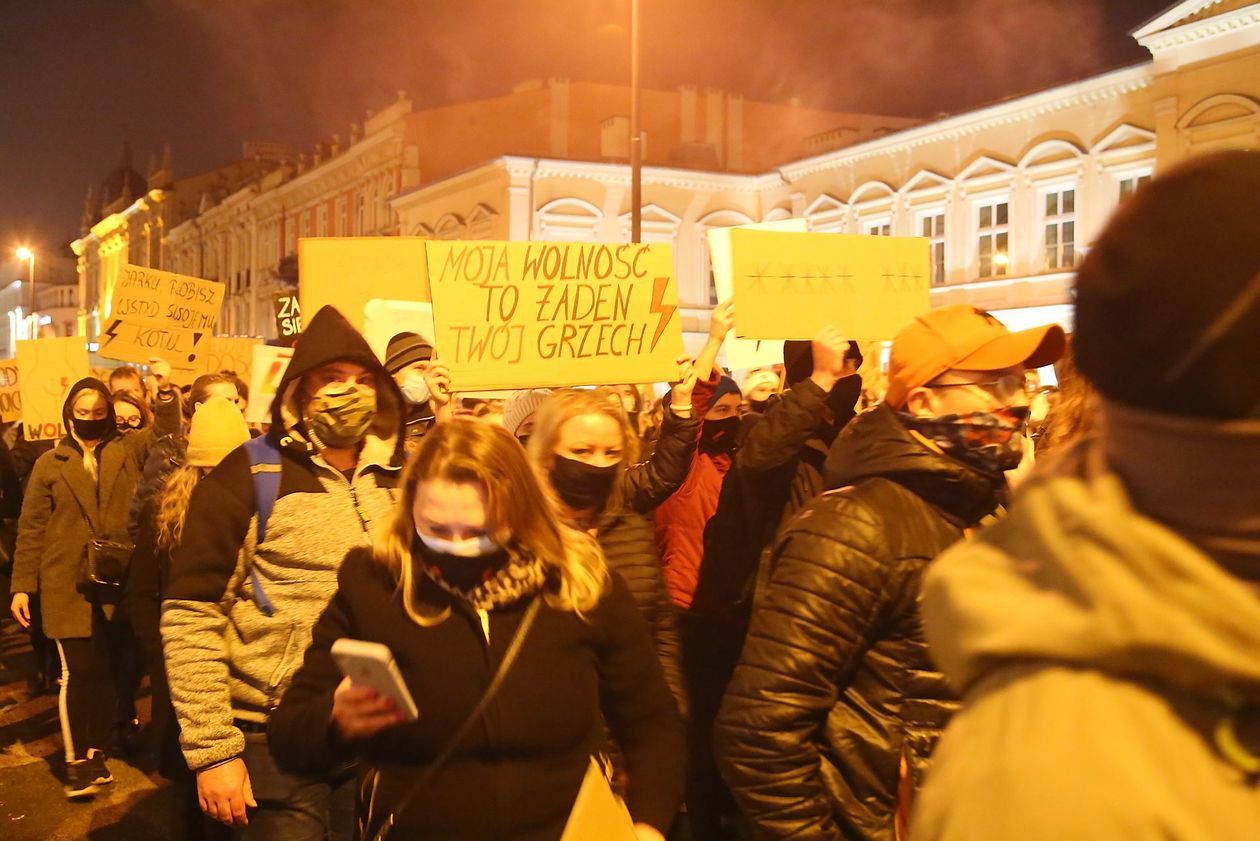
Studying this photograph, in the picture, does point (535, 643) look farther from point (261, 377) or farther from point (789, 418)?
point (261, 377)

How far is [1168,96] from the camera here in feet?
76.4

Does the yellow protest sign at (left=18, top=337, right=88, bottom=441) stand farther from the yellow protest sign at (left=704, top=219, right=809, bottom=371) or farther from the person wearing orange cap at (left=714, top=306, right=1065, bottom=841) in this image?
the person wearing orange cap at (left=714, top=306, right=1065, bottom=841)

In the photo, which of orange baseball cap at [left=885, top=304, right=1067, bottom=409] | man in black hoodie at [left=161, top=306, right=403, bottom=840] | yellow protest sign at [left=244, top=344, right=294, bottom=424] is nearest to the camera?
orange baseball cap at [left=885, top=304, right=1067, bottom=409]

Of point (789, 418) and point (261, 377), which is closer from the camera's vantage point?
point (789, 418)

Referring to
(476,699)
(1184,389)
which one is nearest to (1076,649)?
(1184,389)

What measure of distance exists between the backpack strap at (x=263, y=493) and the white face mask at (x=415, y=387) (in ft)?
6.93

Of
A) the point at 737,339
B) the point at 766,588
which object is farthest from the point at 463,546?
the point at 737,339

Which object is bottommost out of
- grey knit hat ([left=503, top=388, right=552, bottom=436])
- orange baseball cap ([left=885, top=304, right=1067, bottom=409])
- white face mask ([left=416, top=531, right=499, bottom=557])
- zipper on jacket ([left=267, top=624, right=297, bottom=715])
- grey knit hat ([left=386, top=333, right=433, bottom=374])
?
zipper on jacket ([left=267, top=624, right=297, bottom=715])

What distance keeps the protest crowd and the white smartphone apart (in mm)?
16

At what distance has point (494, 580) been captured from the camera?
2672 mm

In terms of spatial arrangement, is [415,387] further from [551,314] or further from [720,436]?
[720,436]

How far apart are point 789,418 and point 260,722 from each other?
82.4 inches

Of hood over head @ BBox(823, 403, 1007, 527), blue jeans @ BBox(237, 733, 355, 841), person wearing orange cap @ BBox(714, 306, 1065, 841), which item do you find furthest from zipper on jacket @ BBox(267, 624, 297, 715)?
hood over head @ BBox(823, 403, 1007, 527)

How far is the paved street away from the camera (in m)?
6.12
